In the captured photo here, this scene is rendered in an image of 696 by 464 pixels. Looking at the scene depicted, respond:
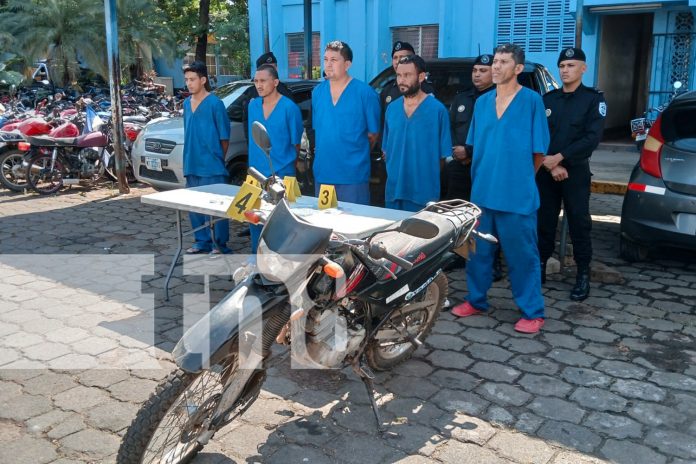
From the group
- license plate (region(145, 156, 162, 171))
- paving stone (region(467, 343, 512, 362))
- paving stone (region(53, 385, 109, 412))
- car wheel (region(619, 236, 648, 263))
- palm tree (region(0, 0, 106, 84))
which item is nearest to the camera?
paving stone (region(53, 385, 109, 412))

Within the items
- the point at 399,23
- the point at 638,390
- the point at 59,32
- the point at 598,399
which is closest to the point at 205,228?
the point at 598,399

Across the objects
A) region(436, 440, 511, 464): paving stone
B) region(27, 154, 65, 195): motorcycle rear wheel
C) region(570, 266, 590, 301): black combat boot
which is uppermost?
region(27, 154, 65, 195): motorcycle rear wheel

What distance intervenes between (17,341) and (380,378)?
8.01ft

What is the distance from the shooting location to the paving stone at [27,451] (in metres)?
3.19

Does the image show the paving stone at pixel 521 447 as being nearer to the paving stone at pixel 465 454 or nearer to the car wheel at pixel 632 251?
the paving stone at pixel 465 454

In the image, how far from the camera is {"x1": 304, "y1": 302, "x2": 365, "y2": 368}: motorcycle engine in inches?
125

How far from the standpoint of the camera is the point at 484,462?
125 inches

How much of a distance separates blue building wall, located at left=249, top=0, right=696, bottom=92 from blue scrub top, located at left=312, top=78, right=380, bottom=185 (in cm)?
850

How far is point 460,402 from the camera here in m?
3.74

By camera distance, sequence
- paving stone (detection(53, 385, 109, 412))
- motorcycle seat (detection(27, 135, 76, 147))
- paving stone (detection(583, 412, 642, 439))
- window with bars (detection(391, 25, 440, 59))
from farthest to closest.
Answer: window with bars (detection(391, 25, 440, 59)), motorcycle seat (detection(27, 135, 76, 147)), paving stone (detection(53, 385, 109, 412)), paving stone (detection(583, 412, 642, 439))

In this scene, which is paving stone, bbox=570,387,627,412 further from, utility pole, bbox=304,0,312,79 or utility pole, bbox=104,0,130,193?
utility pole, bbox=304,0,312,79

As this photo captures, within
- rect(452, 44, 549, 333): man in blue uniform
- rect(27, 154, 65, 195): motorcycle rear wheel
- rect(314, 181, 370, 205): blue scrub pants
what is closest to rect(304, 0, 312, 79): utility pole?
rect(27, 154, 65, 195): motorcycle rear wheel

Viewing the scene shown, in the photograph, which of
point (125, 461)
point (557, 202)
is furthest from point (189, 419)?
point (557, 202)

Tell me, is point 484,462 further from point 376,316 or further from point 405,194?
point 405,194
